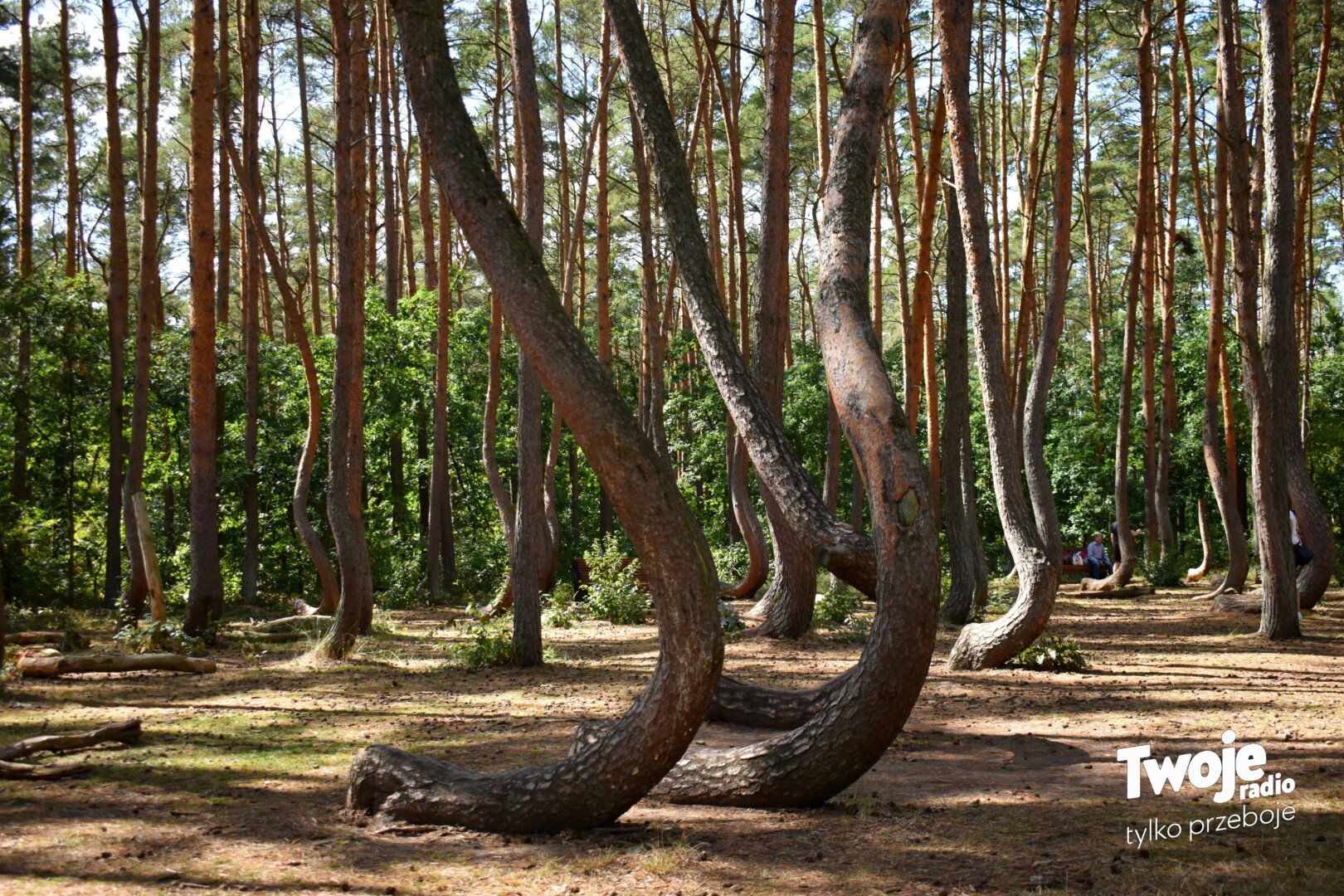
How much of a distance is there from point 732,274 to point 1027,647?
12875 millimetres

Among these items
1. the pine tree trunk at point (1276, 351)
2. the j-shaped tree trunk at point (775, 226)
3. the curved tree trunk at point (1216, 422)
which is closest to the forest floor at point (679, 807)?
the pine tree trunk at point (1276, 351)

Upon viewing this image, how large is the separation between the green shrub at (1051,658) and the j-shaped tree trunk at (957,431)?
3.33m

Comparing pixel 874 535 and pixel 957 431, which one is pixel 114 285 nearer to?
pixel 957 431

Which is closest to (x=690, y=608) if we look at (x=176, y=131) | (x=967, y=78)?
(x=967, y=78)

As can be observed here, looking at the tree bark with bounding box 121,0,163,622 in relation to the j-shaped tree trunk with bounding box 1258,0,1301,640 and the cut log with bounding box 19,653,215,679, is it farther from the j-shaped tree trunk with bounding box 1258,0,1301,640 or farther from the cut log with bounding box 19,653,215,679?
the j-shaped tree trunk with bounding box 1258,0,1301,640

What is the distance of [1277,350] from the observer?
1110 centimetres

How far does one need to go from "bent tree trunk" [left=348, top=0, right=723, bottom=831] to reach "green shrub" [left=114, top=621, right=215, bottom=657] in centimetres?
755

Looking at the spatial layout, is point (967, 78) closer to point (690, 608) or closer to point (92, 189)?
point (690, 608)

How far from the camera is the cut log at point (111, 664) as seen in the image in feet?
31.3

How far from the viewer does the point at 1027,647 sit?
958 cm

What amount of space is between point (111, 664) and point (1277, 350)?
39.4 ft

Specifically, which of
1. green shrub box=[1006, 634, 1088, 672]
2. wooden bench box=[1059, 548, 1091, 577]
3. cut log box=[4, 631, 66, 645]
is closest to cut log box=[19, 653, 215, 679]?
cut log box=[4, 631, 66, 645]

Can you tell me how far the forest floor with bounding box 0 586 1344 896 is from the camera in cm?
411

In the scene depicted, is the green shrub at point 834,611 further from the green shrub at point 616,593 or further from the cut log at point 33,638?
the cut log at point 33,638
